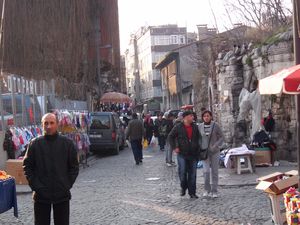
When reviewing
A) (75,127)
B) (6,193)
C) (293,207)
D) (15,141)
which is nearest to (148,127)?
(75,127)

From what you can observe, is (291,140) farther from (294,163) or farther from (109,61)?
(109,61)

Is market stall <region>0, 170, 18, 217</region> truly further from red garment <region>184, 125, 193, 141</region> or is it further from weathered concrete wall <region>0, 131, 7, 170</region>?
weathered concrete wall <region>0, 131, 7, 170</region>

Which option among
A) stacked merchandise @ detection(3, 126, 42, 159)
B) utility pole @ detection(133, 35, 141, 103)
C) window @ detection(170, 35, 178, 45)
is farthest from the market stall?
utility pole @ detection(133, 35, 141, 103)

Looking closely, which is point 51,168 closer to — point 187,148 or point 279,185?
point 279,185

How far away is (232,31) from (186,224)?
1898 centimetres

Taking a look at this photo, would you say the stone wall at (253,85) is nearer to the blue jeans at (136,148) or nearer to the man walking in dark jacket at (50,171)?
the blue jeans at (136,148)

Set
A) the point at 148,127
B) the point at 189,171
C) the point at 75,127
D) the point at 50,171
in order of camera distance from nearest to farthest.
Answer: the point at 50,171 → the point at 189,171 → the point at 75,127 → the point at 148,127

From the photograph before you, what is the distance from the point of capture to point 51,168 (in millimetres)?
5645

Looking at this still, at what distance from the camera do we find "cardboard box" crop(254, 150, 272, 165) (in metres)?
Result: 13.7

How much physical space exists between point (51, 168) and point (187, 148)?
4557mm

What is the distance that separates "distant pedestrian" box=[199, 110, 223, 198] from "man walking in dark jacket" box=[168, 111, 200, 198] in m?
0.16

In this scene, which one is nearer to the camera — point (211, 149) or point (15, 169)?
point (211, 149)

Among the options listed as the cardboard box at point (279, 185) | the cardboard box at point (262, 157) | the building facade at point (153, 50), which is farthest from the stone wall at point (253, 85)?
the building facade at point (153, 50)

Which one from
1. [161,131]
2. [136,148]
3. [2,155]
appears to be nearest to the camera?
[2,155]
